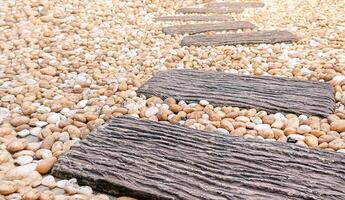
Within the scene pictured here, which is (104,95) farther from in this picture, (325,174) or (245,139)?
(325,174)

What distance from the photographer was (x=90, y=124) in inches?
71.9

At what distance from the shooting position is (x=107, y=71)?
99.5 inches

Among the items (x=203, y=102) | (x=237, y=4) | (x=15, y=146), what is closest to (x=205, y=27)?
(x=237, y=4)

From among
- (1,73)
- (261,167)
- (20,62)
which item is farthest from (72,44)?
(261,167)

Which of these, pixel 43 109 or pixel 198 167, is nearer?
pixel 198 167

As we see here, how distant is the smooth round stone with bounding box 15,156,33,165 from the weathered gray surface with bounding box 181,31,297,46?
1.78m

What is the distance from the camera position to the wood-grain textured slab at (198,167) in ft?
4.18

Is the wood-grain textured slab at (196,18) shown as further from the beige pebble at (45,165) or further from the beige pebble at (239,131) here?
the beige pebble at (45,165)

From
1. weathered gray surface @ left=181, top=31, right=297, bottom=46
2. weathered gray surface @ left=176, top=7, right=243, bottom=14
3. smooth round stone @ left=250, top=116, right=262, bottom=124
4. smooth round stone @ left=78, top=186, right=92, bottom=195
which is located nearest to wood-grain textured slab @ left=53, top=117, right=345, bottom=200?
smooth round stone @ left=78, top=186, right=92, bottom=195

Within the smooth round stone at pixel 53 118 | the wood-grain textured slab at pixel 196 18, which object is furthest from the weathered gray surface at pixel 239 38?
the smooth round stone at pixel 53 118

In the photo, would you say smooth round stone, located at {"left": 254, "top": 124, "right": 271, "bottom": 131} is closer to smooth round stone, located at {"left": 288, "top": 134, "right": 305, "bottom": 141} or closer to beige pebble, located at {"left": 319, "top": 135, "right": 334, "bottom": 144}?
smooth round stone, located at {"left": 288, "top": 134, "right": 305, "bottom": 141}

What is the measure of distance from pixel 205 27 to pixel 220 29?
141mm

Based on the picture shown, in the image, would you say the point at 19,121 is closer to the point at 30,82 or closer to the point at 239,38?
the point at 30,82

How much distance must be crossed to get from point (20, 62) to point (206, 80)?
1375 millimetres
